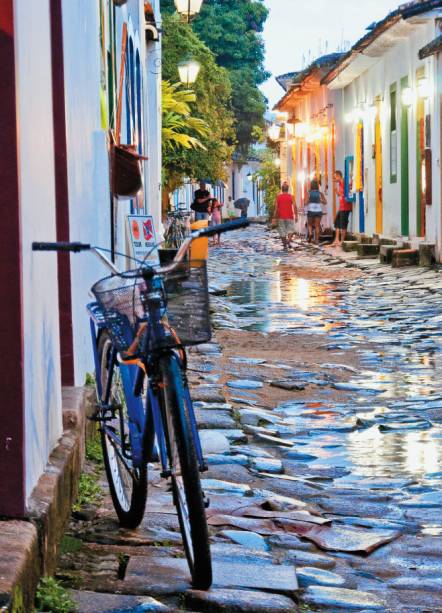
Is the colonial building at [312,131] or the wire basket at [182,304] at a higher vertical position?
the colonial building at [312,131]

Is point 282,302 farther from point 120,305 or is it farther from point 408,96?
point 120,305

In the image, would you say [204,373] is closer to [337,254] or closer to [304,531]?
[304,531]

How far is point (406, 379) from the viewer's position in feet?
→ 30.3

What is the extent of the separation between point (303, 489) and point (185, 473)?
82.7 inches

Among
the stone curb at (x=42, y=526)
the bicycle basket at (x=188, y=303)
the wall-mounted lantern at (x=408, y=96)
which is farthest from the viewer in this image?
the wall-mounted lantern at (x=408, y=96)

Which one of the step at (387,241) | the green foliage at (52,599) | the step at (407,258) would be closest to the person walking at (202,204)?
the step at (387,241)

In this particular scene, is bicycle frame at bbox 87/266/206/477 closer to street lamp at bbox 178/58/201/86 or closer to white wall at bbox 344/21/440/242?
white wall at bbox 344/21/440/242

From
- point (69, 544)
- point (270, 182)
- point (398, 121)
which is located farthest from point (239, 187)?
point (69, 544)

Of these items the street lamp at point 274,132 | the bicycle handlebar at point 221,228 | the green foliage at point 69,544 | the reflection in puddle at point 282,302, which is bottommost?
the green foliage at point 69,544

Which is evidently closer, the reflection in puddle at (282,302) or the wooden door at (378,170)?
the reflection in puddle at (282,302)

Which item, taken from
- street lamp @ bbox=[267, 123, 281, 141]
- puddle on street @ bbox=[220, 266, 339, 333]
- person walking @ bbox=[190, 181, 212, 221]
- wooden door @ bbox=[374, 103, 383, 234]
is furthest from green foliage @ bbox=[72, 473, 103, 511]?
street lamp @ bbox=[267, 123, 281, 141]

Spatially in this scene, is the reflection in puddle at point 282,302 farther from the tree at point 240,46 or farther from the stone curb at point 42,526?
the tree at point 240,46

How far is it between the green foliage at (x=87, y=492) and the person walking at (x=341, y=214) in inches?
1008

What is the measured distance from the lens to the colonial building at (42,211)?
381 centimetres
